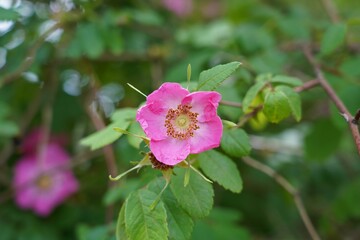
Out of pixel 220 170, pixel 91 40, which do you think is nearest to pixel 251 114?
pixel 220 170

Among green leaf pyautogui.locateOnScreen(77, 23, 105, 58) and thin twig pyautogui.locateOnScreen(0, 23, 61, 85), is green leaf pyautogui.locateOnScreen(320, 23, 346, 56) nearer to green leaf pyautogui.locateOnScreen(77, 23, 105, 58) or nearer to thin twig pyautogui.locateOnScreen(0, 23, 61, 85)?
green leaf pyautogui.locateOnScreen(77, 23, 105, 58)

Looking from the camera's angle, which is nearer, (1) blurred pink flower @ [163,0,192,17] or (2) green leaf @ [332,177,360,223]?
(2) green leaf @ [332,177,360,223]

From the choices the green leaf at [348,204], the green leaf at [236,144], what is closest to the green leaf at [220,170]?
the green leaf at [236,144]

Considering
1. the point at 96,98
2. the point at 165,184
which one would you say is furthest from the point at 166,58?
the point at 165,184

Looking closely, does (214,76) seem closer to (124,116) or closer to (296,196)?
(124,116)

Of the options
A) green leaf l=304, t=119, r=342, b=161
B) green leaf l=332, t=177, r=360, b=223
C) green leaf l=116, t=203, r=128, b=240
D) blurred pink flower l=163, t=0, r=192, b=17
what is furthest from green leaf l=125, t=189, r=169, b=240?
blurred pink flower l=163, t=0, r=192, b=17

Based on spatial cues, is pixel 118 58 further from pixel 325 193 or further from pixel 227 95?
pixel 325 193

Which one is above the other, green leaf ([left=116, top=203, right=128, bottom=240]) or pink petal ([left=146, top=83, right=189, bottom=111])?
pink petal ([left=146, top=83, right=189, bottom=111])
